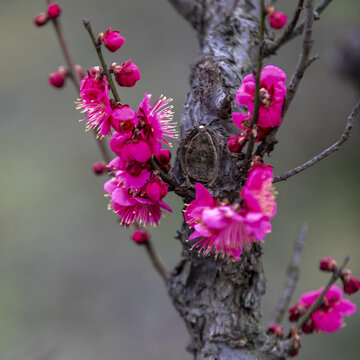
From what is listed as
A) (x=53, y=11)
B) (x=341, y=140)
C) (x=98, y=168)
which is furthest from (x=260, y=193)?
(x=53, y=11)

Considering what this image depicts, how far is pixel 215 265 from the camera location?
79 centimetres

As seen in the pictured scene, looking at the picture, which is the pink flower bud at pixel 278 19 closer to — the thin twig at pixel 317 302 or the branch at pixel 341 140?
the branch at pixel 341 140

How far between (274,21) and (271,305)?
2315mm

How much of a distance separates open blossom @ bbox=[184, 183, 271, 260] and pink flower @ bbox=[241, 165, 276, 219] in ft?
0.04

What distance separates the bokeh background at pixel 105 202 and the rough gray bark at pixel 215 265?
5.80 ft

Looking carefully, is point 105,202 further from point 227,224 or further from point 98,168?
point 227,224

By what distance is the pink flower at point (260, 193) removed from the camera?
58 centimetres

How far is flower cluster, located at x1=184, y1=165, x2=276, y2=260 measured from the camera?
1.88ft

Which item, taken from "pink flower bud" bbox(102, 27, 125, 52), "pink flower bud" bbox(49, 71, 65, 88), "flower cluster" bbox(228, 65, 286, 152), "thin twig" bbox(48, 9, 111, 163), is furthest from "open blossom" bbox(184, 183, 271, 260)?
"pink flower bud" bbox(49, 71, 65, 88)

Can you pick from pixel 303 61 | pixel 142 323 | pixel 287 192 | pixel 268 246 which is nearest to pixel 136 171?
pixel 303 61

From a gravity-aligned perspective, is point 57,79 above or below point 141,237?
above

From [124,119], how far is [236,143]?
0.57 feet

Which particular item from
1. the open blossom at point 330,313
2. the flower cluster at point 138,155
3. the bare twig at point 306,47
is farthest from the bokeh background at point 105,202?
the bare twig at point 306,47

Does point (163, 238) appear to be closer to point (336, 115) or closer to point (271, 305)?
point (271, 305)
